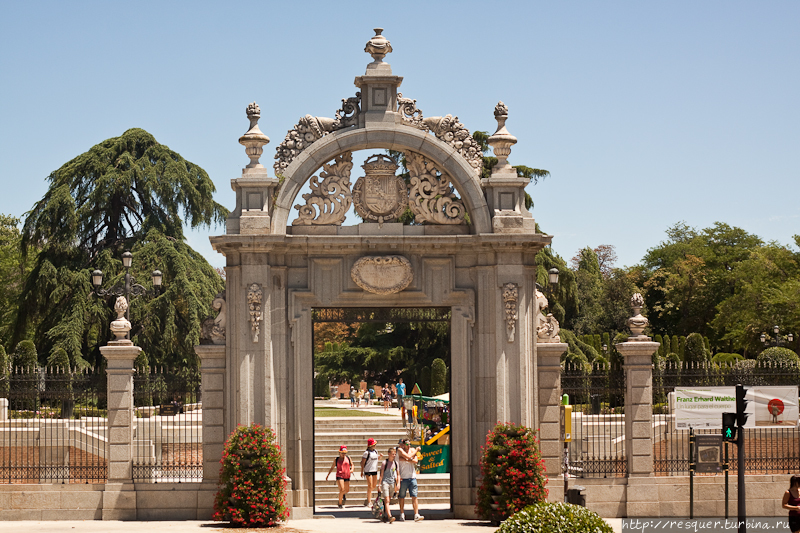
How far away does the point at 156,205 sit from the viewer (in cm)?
3897

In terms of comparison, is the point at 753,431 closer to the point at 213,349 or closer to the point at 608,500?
the point at 608,500

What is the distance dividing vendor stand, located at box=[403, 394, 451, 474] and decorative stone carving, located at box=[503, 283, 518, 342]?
463 centimetres

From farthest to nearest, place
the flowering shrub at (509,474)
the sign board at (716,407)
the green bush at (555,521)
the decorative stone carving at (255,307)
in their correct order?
the sign board at (716,407) < the decorative stone carving at (255,307) < the flowering shrub at (509,474) < the green bush at (555,521)

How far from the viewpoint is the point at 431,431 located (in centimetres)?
2350

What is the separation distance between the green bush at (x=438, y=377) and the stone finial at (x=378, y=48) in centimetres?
1698

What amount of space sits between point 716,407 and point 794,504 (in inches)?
166

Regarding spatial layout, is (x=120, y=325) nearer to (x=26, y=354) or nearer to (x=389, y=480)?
(x=389, y=480)

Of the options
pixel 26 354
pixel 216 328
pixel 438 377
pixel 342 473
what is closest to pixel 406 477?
pixel 342 473

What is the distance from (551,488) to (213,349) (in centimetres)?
631

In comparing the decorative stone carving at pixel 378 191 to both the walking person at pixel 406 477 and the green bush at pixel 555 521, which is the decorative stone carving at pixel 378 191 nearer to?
the walking person at pixel 406 477

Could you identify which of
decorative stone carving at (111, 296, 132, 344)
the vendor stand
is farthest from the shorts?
decorative stone carving at (111, 296, 132, 344)

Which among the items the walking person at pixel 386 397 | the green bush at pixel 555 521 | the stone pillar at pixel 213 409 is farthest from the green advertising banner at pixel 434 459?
the green bush at pixel 555 521

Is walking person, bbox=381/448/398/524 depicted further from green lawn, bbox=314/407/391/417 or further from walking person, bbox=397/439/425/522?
green lawn, bbox=314/407/391/417

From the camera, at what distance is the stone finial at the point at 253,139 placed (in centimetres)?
1638
